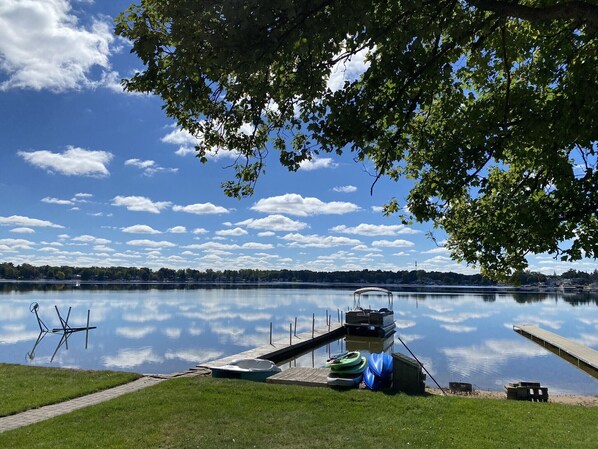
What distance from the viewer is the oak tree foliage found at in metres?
4.66

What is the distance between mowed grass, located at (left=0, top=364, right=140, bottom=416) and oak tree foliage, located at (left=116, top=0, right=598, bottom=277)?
7185 mm

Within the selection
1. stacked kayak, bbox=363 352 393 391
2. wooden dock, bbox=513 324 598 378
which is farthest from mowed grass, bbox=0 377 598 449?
wooden dock, bbox=513 324 598 378

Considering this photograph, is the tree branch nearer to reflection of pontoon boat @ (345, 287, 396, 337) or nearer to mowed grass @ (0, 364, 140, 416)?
mowed grass @ (0, 364, 140, 416)

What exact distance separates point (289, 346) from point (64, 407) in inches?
704

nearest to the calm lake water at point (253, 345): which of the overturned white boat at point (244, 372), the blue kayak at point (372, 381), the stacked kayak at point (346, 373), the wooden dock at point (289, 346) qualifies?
the wooden dock at point (289, 346)

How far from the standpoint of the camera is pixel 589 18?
4.41 meters

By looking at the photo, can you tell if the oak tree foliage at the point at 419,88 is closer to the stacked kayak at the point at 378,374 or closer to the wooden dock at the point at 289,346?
the stacked kayak at the point at 378,374

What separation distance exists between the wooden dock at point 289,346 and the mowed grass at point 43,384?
398 centimetres

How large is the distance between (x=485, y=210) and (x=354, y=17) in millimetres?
5410

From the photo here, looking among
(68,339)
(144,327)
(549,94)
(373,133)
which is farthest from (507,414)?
(144,327)

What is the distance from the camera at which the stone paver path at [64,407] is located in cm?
882

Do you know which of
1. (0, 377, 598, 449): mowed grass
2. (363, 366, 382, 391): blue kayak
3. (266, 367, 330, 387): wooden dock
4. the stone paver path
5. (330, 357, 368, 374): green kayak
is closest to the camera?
(0, 377, 598, 449): mowed grass

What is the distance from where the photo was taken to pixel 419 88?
252 inches

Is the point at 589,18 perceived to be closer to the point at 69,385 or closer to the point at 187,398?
the point at 187,398
